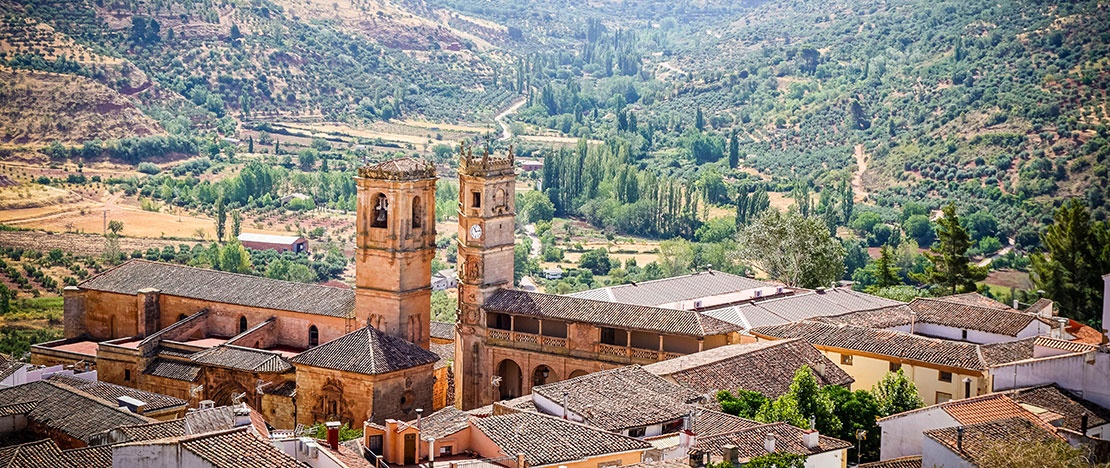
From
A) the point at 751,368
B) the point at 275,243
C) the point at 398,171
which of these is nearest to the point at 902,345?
the point at 751,368

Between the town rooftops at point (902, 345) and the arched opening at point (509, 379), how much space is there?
21.8ft

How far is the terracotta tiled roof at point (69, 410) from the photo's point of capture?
37781 millimetres

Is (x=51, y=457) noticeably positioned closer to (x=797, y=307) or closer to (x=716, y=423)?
(x=716, y=423)

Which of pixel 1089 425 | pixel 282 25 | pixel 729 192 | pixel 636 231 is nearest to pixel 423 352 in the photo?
pixel 1089 425

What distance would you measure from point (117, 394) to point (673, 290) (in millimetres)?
18781

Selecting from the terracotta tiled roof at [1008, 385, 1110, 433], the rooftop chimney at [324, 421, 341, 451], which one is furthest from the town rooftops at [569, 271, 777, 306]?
the rooftop chimney at [324, 421, 341, 451]

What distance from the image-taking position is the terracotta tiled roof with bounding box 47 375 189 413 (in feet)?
137

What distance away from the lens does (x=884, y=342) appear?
44.3 meters

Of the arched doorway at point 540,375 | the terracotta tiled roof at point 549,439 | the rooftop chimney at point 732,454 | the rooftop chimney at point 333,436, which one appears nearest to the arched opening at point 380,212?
the arched doorway at point 540,375

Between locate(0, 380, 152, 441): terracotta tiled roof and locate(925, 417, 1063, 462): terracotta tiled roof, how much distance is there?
56.1 feet

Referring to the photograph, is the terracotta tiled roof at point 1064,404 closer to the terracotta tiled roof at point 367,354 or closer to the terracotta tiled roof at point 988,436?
the terracotta tiled roof at point 988,436

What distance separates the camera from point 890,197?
10475cm

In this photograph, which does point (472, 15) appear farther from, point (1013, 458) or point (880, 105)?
point (1013, 458)

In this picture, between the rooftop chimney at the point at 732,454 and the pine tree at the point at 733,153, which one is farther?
the pine tree at the point at 733,153
